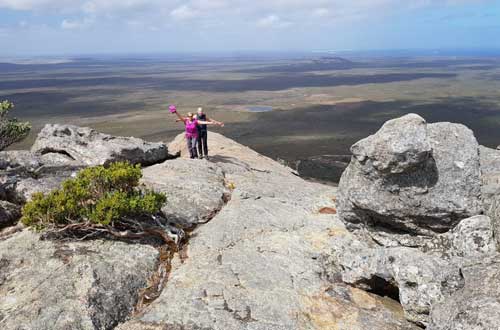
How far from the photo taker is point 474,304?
393 inches

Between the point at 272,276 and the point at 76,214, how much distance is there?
7.35 m

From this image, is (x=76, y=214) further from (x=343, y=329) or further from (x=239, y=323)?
(x=343, y=329)

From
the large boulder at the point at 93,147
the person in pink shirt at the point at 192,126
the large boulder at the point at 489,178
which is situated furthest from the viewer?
the person in pink shirt at the point at 192,126

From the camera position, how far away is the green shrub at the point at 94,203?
47.8 feet

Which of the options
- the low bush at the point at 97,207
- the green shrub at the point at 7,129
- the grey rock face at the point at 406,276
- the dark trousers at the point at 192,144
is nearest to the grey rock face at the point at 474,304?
the grey rock face at the point at 406,276

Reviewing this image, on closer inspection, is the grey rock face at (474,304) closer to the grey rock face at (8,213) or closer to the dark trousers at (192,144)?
the grey rock face at (8,213)

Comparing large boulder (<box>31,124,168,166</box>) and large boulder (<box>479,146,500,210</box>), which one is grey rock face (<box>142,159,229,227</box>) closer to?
large boulder (<box>31,124,168,166</box>)

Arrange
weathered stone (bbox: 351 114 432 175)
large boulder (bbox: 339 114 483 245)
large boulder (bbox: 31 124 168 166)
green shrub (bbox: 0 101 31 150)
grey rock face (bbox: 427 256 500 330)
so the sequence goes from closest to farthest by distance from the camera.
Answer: grey rock face (bbox: 427 256 500 330)
weathered stone (bbox: 351 114 432 175)
large boulder (bbox: 339 114 483 245)
green shrub (bbox: 0 101 31 150)
large boulder (bbox: 31 124 168 166)

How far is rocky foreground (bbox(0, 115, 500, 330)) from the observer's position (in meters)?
11.5

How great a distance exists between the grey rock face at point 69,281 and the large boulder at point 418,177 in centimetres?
838

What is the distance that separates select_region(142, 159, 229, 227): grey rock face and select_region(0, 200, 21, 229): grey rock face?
5681mm

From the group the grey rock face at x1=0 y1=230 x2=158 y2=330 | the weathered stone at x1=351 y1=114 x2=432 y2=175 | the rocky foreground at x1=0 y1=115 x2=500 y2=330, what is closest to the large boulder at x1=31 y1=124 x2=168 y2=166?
the rocky foreground at x1=0 y1=115 x2=500 y2=330

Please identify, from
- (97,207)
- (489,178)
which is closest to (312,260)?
(489,178)

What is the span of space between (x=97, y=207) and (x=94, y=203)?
1077 mm
